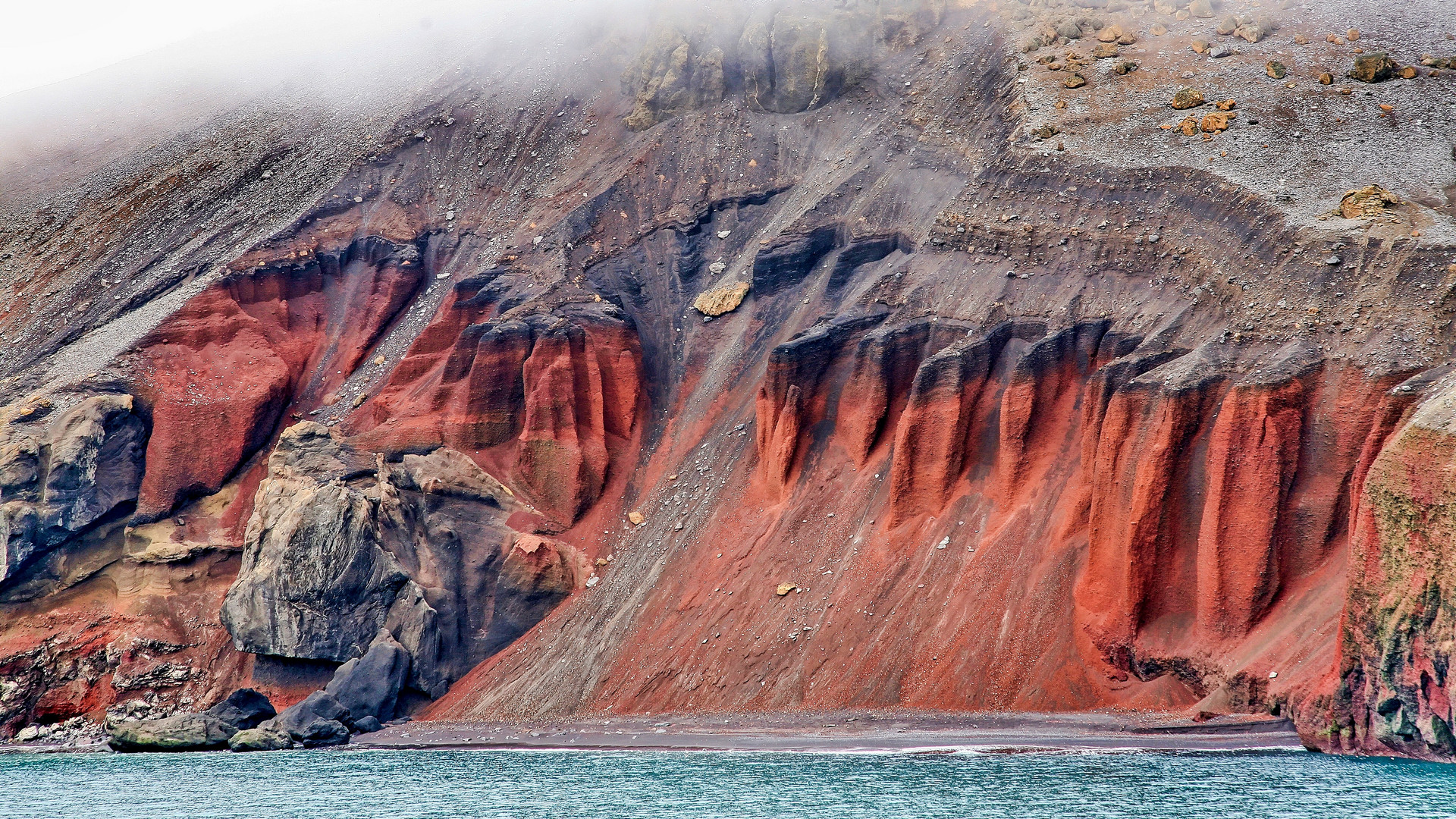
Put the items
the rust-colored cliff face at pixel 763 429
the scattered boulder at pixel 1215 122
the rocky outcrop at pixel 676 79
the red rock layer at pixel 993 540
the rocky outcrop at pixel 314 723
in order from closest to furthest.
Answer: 1. the red rock layer at pixel 993 540
2. the rust-colored cliff face at pixel 763 429
3. the rocky outcrop at pixel 314 723
4. the scattered boulder at pixel 1215 122
5. the rocky outcrop at pixel 676 79

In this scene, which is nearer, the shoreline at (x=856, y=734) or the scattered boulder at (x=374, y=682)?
the shoreline at (x=856, y=734)

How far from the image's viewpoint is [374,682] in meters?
52.8

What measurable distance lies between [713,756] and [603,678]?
7982 mm

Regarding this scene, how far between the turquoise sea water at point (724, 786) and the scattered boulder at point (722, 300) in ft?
73.6

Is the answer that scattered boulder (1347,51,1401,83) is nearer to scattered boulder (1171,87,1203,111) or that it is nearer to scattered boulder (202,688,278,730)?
scattered boulder (1171,87,1203,111)

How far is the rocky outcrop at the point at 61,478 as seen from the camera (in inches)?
2227

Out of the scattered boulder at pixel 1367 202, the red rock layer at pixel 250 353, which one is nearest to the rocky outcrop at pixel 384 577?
the red rock layer at pixel 250 353

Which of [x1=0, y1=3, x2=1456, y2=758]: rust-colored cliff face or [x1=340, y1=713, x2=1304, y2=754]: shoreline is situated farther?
[x1=0, y1=3, x2=1456, y2=758]: rust-colored cliff face

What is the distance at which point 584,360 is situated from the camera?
195 ft

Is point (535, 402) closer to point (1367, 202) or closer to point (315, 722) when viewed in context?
point (315, 722)

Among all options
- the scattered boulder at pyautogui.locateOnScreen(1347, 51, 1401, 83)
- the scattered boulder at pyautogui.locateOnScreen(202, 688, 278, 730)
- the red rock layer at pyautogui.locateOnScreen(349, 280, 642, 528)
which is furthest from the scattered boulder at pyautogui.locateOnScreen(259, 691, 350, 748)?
the scattered boulder at pyautogui.locateOnScreen(1347, 51, 1401, 83)

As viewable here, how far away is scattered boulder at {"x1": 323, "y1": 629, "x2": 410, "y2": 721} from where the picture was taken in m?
52.6

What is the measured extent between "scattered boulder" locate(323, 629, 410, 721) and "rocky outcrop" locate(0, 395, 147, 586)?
14022 mm

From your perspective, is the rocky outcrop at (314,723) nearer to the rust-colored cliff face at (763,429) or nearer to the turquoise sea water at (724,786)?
the turquoise sea water at (724,786)
